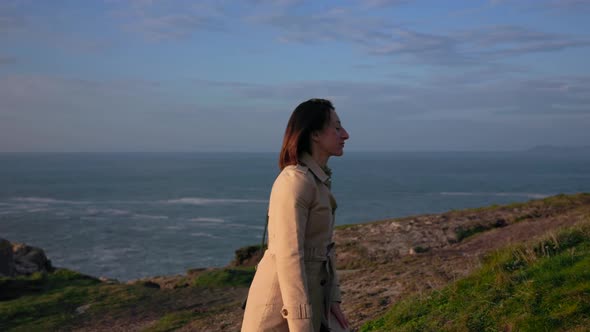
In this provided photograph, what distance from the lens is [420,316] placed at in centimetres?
712

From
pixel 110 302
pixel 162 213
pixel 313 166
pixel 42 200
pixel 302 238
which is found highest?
pixel 313 166

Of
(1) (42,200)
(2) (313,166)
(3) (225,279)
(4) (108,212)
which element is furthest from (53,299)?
(1) (42,200)

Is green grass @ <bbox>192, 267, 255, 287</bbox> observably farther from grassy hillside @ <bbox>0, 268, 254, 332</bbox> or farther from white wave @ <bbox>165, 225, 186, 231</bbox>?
white wave @ <bbox>165, 225, 186, 231</bbox>

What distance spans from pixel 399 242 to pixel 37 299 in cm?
923

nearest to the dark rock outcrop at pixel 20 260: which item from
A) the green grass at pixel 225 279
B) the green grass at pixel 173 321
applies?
the green grass at pixel 225 279

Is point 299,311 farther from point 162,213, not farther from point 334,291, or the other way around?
point 162,213

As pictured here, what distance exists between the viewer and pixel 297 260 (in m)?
3.20

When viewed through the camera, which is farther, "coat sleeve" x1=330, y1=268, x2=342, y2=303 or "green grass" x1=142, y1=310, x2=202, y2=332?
"green grass" x1=142, y1=310, x2=202, y2=332

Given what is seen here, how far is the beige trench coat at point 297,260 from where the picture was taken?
319 centimetres

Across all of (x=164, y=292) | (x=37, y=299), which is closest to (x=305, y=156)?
(x=164, y=292)

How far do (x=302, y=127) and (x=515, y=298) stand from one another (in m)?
4.25

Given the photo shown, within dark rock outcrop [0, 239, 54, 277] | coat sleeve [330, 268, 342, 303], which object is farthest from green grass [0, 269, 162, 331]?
coat sleeve [330, 268, 342, 303]

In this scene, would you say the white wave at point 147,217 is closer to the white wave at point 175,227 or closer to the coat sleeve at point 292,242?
the white wave at point 175,227

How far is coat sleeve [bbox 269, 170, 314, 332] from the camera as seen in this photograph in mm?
3176
